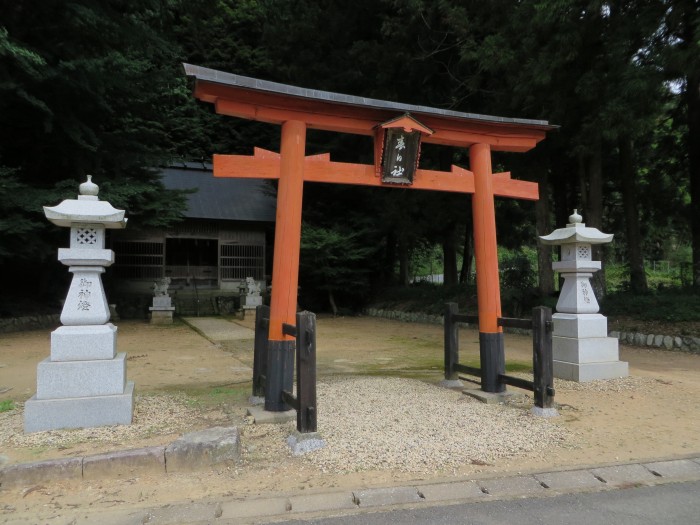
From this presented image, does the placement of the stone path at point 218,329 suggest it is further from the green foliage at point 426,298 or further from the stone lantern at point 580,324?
the stone lantern at point 580,324

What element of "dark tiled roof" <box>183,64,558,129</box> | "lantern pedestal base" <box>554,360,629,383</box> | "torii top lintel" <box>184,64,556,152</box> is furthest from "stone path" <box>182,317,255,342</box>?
"dark tiled roof" <box>183,64,558,129</box>

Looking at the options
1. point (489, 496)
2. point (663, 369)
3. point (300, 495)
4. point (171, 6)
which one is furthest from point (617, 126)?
point (171, 6)

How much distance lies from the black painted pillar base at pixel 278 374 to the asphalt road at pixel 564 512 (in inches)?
76.6

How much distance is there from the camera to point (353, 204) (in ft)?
60.1

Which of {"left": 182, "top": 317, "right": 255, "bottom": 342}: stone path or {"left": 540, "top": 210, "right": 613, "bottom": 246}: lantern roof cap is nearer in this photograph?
{"left": 540, "top": 210, "right": 613, "bottom": 246}: lantern roof cap

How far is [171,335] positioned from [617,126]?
34.7 ft

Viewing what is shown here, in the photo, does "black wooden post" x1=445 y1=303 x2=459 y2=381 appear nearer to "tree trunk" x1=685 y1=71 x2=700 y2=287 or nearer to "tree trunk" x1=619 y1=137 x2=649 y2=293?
"tree trunk" x1=619 y1=137 x2=649 y2=293

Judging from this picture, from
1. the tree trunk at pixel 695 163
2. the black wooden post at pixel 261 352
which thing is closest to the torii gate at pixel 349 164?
the black wooden post at pixel 261 352

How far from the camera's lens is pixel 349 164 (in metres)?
5.29

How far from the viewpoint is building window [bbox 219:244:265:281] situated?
63.3 feet

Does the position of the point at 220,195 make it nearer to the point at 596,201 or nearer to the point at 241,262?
the point at 241,262

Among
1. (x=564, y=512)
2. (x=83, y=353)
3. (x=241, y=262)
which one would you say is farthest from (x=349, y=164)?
(x=241, y=262)

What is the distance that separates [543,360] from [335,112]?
341 cm

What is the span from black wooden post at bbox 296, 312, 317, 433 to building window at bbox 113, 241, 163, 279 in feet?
50.9
